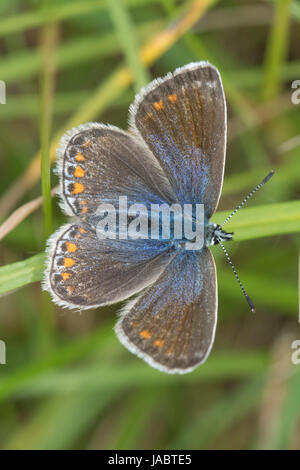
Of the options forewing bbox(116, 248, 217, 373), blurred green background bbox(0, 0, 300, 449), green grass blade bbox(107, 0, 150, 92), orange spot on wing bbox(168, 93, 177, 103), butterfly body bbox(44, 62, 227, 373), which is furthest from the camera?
blurred green background bbox(0, 0, 300, 449)

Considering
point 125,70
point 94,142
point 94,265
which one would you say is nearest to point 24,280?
point 94,265

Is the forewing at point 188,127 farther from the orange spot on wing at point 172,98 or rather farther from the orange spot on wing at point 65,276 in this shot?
the orange spot on wing at point 65,276

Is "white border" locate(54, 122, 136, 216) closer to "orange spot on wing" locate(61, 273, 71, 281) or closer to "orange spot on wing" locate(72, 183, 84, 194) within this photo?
"orange spot on wing" locate(72, 183, 84, 194)

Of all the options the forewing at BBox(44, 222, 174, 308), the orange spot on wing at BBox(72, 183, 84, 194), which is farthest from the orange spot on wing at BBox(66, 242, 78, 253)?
the orange spot on wing at BBox(72, 183, 84, 194)

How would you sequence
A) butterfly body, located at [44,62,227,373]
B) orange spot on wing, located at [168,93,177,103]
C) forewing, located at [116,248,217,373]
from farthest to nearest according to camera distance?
orange spot on wing, located at [168,93,177,103] < butterfly body, located at [44,62,227,373] < forewing, located at [116,248,217,373]

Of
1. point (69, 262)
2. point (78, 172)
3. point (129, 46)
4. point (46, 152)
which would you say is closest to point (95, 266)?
point (69, 262)

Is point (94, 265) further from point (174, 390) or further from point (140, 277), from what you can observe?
point (174, 390)

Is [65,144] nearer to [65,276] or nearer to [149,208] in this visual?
[149,208]

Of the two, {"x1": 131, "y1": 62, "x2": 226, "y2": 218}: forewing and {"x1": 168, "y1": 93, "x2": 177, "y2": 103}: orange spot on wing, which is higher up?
{"x1": 168, "y1": 93, "x2": 177, "y2": 103}: orange spot on wing
